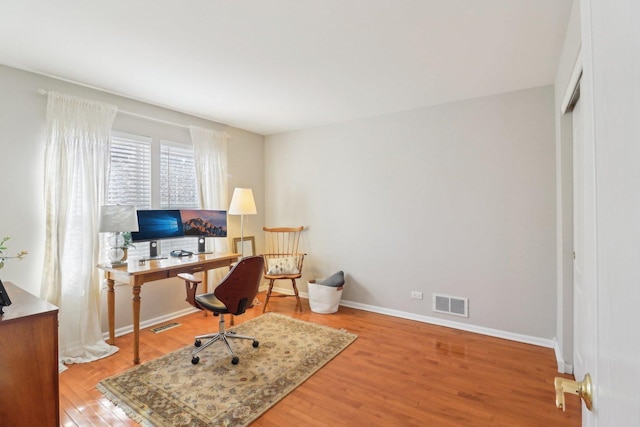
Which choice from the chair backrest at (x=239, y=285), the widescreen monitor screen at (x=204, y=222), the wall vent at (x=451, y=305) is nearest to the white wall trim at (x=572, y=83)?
the wall vent at (x=451, y=305)

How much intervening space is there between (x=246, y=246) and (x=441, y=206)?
109 inches

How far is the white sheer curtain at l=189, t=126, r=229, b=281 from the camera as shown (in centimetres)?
396

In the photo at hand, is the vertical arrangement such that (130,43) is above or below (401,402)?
above

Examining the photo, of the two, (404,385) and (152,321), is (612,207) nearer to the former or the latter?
(404,385)

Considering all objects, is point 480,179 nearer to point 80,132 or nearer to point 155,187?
point 155,187

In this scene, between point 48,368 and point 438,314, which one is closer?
point 48,368

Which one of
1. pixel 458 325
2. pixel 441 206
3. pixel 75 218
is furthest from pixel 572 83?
pixel 75 218

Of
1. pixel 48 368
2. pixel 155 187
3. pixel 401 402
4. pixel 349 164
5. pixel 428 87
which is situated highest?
pixel 428 87

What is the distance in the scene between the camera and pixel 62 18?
1.96 metres

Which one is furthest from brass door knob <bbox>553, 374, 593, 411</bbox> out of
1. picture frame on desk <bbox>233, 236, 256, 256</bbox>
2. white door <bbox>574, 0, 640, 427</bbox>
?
picture frame on desk <bbox>233, 236, 256, 256</bbox>

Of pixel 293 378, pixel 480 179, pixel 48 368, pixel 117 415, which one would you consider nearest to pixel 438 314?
pixel 480 179

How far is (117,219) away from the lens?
2.86 meters

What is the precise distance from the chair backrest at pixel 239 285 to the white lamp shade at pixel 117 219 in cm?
110

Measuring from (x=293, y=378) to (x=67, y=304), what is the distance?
219cm
